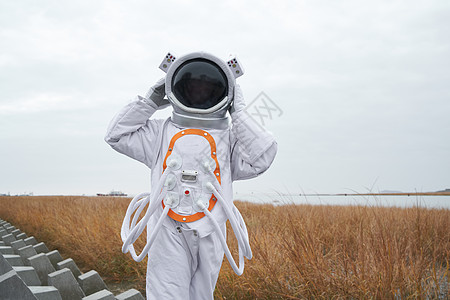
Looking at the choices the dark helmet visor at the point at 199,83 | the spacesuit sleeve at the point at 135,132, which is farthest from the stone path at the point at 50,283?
the dark helmet visor at the point at 199,83

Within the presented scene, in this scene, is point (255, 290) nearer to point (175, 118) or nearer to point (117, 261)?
point (175, 118)

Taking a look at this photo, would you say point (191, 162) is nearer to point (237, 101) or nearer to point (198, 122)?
point (198, 122)

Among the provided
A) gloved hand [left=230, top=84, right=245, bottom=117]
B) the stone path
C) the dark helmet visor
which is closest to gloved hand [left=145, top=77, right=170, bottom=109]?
the dark helmet visor

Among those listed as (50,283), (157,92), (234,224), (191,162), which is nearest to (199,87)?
(157,92)

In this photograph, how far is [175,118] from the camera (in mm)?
2191

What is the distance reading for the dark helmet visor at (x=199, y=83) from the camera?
2.09 metres

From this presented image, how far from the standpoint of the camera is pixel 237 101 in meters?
2.14

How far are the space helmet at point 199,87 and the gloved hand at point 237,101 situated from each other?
3 cm

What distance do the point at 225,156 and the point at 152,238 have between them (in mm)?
665

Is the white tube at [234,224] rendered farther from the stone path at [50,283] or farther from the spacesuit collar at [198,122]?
the stone path at [50,283]

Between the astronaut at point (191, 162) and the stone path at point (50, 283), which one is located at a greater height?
the astronaut at point (191, 162)

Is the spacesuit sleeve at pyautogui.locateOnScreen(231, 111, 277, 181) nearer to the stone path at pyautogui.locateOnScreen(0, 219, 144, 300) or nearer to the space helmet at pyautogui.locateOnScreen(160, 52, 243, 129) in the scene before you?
the space helmet at pyautogui.locateOnScreen(160, 52, 243, 129)

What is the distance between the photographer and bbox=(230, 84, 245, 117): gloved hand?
83.5 inches

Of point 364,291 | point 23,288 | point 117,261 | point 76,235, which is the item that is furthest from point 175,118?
point 76,235
